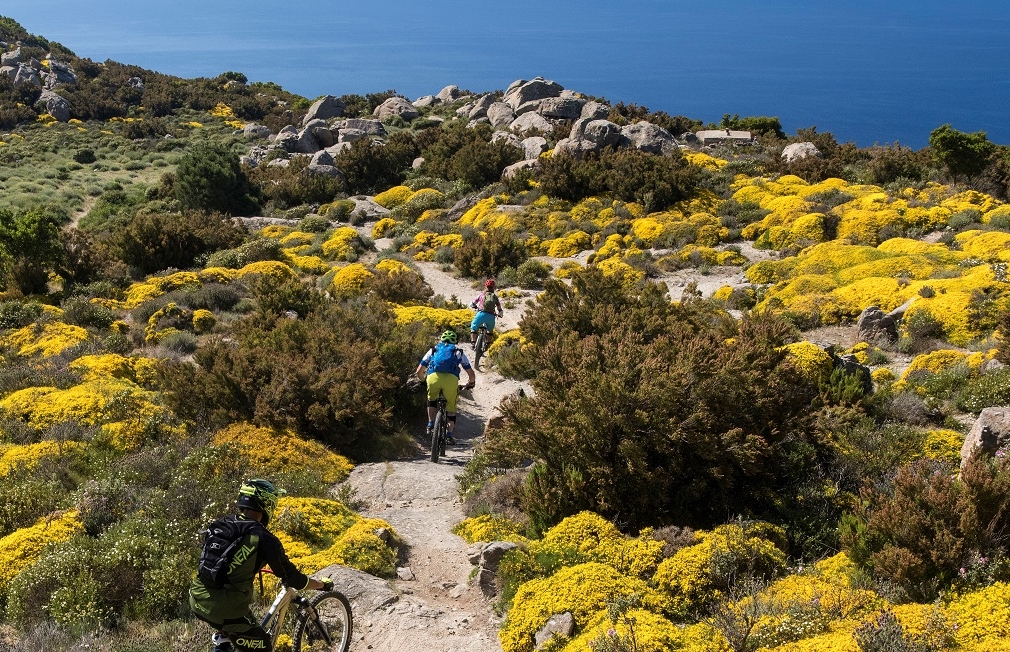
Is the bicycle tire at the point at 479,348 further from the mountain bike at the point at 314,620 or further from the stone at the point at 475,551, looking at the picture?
the mountain bike at the point at 314,620

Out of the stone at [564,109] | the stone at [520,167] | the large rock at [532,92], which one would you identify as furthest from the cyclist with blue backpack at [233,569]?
the large rock at [532,92]

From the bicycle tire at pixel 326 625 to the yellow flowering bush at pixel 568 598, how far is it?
4.17 ft

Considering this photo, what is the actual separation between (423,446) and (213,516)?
4.47 meters

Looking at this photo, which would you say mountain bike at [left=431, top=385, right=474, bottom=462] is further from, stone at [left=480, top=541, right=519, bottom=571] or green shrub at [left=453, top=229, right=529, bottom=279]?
green shrub at [left=453, top=229, right=529, bottom=279]

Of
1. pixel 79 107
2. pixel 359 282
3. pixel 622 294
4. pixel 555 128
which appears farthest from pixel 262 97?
pixel 622 294

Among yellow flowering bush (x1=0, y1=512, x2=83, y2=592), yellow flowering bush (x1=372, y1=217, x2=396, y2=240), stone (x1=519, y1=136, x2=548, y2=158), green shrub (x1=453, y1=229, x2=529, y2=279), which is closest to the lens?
yellow flowering bush (x1=0, y1=512, x2=83, y2=592)

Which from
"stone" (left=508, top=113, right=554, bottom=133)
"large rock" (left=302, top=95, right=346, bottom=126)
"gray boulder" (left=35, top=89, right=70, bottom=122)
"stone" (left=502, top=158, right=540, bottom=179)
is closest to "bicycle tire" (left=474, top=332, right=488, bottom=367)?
"stone" (left=502, top=158, right=540, bottom=179)

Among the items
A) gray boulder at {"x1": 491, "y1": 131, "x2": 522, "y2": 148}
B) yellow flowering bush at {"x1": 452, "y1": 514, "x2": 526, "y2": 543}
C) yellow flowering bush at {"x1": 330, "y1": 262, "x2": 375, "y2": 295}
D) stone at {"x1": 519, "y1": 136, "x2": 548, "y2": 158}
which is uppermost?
gray boulder at {"x1": 491, "y1": 131, "x2": 522, "y2": 148}

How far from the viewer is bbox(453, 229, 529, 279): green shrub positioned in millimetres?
20750

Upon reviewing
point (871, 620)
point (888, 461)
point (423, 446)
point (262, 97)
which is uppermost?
point (262, 97)

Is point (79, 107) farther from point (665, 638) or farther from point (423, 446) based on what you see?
point (665, 638)

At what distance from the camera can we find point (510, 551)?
593 centimetres

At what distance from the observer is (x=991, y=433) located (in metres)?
6.40

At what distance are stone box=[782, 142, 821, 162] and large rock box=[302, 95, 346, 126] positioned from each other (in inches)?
1402
